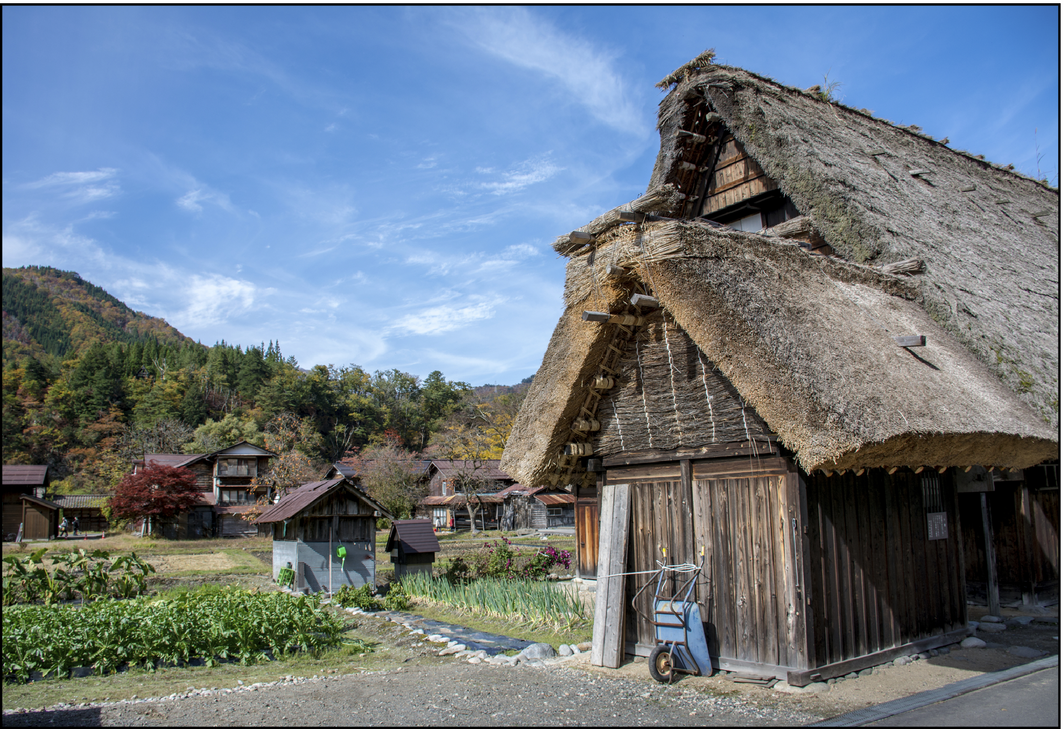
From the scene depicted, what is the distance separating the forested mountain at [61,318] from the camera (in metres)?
87.2

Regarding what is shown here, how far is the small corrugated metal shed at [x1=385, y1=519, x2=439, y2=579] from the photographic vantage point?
15.5m

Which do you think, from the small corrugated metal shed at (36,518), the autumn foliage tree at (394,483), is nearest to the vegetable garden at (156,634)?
the autumn foliage tree at (394,483)

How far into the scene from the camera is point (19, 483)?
36031 millimetres

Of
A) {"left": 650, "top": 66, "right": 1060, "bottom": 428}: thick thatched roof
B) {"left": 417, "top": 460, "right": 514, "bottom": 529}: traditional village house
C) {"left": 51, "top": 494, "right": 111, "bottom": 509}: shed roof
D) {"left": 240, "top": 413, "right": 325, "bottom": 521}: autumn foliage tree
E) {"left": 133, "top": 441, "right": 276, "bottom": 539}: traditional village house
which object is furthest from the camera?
{"left": 417, "top": 460, "right": 514, "bottom": 529}: traditional village house

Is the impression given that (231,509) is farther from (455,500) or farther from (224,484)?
(455,500)

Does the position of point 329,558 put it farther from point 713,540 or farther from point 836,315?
point 836,315

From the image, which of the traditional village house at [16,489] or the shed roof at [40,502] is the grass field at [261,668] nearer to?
the shed roof at [40,502]

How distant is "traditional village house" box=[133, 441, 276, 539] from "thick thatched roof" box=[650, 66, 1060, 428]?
123 feet

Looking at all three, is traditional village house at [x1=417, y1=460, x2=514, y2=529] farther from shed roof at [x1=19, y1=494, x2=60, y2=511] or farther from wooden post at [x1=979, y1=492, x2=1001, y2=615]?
wooden post at [x1=979, y1=492, x2=1001, y2=615]

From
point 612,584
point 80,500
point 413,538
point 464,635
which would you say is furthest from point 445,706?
point 80,500

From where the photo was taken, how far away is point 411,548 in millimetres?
15516

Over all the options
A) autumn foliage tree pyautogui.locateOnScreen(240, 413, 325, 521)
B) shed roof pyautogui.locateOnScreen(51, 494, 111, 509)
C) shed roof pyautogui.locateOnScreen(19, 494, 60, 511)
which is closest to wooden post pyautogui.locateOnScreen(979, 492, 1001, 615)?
autumn foliage tree pyautogui.locateOnScreen(240, 413, 325, 521)

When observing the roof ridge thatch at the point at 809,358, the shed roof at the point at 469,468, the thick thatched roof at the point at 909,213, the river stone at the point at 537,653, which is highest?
the thick thatched roof at the point at 909,213

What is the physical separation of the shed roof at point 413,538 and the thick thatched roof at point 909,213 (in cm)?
1010
